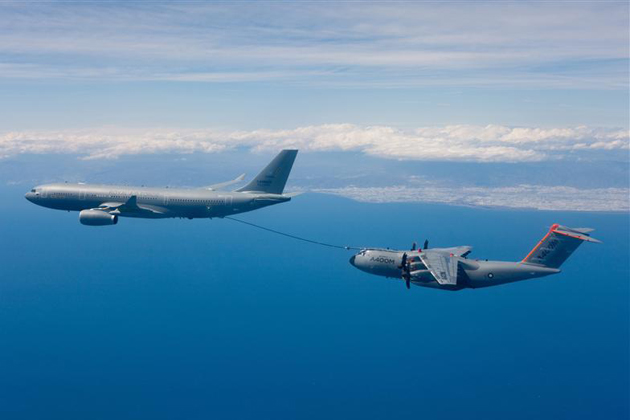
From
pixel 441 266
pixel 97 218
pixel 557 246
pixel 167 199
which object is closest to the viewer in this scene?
pixel 441 266

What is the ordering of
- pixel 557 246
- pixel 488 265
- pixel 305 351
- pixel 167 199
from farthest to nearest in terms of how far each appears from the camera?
pixel 305 351, pixel 167 199, pixel 488 265, pixel 557 246

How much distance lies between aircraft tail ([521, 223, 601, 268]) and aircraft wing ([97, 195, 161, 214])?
57.8 m

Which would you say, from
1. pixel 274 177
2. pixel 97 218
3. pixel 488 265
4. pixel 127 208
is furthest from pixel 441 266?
pixel 97 218

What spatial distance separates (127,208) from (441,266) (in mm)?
49899

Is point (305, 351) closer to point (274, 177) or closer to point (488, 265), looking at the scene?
point (274, 177)

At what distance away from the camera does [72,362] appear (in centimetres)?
11575

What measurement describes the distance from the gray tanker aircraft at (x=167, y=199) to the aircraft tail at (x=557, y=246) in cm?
3763

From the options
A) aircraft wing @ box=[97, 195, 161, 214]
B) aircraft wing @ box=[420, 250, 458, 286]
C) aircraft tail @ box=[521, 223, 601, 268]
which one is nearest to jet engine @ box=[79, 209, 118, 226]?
aircraft wing @ box=[97, 195, 161, 214]

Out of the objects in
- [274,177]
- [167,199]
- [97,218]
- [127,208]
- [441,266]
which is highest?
[274,177]

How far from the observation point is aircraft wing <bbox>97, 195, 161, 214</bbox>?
234 ft

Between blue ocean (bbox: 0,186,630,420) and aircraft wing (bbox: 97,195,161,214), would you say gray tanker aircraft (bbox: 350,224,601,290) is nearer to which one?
aircraft wing (bbox: 97,195,161,214)

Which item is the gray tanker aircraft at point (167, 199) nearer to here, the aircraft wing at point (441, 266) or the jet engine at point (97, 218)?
the jet engine at point (97, 218)

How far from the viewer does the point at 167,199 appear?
73.1m

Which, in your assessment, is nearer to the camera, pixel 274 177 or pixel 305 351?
pixel 274 177
